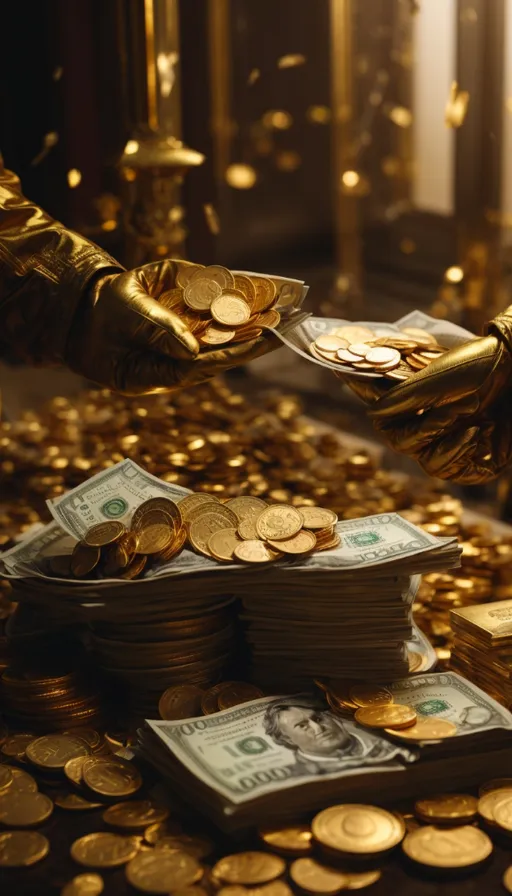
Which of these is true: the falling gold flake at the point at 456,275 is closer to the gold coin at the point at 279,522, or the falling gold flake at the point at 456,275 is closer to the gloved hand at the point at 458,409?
the gloved hand at the point at 458,409

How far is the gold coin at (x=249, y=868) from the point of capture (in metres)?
1.80

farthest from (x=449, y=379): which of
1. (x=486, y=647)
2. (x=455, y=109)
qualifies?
(x=455, y=109)

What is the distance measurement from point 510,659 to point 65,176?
305cm

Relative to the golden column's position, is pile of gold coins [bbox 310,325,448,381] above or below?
below

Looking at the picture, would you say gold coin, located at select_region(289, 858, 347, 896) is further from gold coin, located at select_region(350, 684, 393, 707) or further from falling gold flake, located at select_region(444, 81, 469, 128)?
Result: falling gold flake, located at select_region(444, 81, 469, 128)

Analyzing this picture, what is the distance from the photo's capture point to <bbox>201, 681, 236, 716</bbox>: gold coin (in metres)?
2.17

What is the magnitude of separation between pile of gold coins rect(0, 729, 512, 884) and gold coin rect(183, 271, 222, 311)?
37.9 inches

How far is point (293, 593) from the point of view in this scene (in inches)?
87.0

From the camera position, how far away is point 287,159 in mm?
6031

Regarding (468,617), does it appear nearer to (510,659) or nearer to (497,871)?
(510,659)

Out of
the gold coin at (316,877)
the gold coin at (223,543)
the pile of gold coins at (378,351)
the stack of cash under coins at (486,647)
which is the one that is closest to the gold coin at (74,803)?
the gold coin at (316,877)

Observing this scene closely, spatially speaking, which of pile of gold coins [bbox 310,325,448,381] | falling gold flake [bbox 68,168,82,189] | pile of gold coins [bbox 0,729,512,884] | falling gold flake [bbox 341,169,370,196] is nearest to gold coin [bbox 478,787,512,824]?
pile of gold coins [bbox 0,729,512,884]

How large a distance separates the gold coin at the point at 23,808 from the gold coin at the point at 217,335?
3.09 feet

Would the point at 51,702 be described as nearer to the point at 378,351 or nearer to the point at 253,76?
the point at 378,351
